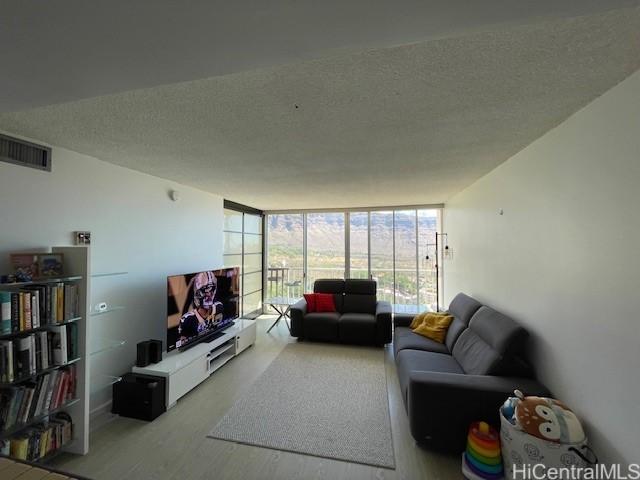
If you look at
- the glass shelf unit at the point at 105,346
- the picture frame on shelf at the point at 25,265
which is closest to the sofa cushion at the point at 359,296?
the glass shelf unit at the point at 105,346

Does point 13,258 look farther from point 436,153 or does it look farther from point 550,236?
point 550,236

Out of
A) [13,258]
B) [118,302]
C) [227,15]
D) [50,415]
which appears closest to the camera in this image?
[227,15]

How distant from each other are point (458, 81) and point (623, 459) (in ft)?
6.60

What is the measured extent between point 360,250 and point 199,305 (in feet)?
11.2

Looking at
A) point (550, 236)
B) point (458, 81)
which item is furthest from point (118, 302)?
point (550, 236)

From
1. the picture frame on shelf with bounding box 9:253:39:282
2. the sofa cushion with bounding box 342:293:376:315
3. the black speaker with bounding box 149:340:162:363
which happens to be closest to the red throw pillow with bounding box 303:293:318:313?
the sofa cushion with bounding box 342:293:376:315

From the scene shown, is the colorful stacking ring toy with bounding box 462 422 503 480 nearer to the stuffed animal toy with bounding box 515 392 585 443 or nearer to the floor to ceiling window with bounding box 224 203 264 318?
the stuffed animal toy with bounding box 515 392 585 443

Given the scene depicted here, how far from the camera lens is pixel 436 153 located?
2.28 metres

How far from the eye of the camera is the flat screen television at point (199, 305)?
2830 millimetres

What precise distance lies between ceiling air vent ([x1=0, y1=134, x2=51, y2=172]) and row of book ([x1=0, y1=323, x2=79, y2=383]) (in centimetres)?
118

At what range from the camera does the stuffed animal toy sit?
1491mm

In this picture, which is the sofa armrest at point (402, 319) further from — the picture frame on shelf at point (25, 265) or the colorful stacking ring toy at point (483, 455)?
the picture frame on shelf at point (25, 265)

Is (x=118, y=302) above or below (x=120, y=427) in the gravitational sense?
above

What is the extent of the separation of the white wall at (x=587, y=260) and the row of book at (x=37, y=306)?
3.37m
